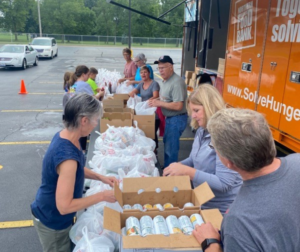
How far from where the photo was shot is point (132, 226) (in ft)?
5.98

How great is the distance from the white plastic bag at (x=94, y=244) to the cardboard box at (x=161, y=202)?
160 millimetres

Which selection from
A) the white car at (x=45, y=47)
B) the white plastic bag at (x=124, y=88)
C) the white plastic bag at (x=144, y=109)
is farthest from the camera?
the white car at (x=45, y=47)

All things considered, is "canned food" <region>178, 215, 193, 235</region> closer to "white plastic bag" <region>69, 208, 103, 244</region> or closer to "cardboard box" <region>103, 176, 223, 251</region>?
"cardboard box" <region>103, 176, 223, 251</region>

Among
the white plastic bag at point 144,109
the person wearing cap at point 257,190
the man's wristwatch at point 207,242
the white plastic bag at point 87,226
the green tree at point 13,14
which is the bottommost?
the white plastic bag at point 87,226

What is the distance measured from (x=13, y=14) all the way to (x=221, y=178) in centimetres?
5711

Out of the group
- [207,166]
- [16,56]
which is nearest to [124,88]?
[207,166]

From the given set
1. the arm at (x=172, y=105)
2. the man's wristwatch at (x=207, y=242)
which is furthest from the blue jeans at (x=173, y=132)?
the man's wristwatch at (x=207, y=242)

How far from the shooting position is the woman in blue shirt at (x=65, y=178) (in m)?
1.84

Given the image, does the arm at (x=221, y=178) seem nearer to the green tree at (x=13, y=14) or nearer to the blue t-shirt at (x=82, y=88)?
the blue t-shirt at (x=82, y=88)

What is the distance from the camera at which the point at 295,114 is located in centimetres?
329

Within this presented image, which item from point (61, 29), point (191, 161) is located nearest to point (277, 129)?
point (191, 161)

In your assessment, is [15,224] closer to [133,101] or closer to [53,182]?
[53,182]

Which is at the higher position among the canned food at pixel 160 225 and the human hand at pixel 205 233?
the human hand at pixel 205 233

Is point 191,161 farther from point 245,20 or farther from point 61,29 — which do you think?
point 61,29
